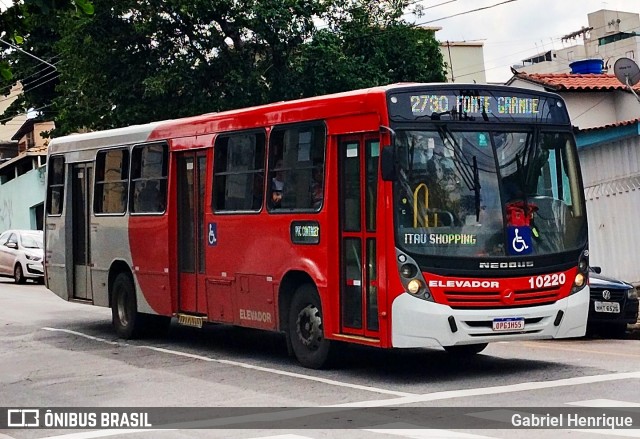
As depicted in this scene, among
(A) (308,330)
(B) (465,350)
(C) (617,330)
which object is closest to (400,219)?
(A) (308,330)

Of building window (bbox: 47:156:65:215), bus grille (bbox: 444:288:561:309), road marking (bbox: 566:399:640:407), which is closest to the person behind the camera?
road marking (bbox: 566:399:640:407)

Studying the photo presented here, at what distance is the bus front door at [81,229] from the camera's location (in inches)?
719

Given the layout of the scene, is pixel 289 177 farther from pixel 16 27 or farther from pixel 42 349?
pixel 42 349

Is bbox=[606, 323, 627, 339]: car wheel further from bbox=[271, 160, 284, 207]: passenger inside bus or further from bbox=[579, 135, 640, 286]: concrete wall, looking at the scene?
bbox=[271, 160, 284, 207]: passenger inside bus

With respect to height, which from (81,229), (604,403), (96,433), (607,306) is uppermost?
(81,229)

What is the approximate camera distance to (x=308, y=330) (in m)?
12.9

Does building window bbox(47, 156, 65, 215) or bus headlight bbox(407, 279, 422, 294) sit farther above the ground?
building window bbox(47, 156, 65, 215)

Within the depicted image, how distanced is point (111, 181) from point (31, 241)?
16083 millimetres

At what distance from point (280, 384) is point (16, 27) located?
4911 millimetres

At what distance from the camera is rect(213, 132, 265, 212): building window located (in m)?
13.9

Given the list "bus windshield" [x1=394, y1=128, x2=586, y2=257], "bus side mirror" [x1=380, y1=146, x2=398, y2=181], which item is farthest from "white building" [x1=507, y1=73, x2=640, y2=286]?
"bus side mirror" [x1=380, y1=146, x2=398, y2=181]

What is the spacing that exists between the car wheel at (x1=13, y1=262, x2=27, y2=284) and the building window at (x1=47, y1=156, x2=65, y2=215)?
43.8ft

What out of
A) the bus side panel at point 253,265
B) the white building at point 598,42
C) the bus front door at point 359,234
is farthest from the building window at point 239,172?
the white building at point 598,42

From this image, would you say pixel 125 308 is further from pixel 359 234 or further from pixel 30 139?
pixel 30 139
